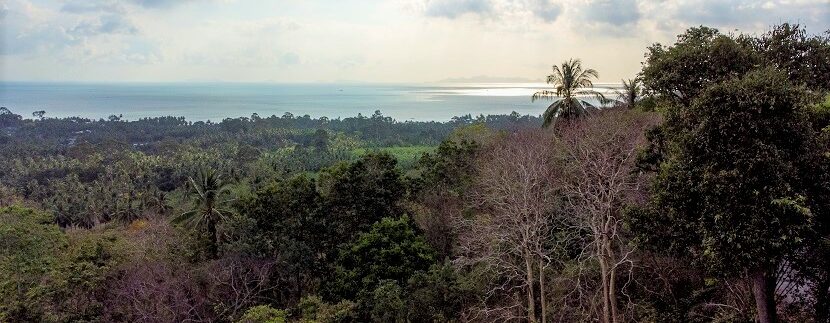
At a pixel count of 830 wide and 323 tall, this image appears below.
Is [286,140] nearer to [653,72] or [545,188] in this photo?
[545,188]

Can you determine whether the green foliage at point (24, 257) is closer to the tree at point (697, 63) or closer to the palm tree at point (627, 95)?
the tree at point (697, 63)

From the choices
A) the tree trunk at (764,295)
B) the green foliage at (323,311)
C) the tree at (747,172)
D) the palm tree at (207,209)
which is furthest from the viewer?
→ the palm tree at (207,209)

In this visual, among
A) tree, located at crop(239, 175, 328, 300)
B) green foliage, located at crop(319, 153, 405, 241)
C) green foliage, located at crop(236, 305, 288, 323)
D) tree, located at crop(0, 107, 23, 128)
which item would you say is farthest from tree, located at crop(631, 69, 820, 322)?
tree, located at crop(0, 107, 23, 128)

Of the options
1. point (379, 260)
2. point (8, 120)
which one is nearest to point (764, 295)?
point (379, 260)

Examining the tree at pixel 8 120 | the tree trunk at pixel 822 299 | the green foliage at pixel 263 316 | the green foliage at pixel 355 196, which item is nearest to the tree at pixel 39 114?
the tree at pixel 8 120

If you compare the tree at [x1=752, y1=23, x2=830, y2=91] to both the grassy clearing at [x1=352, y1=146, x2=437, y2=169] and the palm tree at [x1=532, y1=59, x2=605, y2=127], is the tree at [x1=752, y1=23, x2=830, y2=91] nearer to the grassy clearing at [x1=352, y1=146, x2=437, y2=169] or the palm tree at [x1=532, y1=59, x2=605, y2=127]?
the palm tree at [x1=532, y1=59, x2=605, y2=127]

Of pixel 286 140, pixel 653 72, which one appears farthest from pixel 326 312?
pixel 286 140
